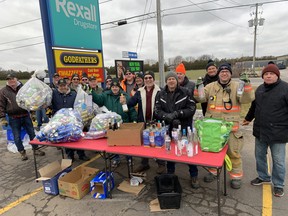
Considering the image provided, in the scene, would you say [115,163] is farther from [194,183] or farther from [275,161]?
[275,161]

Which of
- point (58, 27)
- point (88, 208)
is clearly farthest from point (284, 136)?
point (58, 27)

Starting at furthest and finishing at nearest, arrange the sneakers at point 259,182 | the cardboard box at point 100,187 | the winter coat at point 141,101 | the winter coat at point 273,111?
the winter coat at point 141,101 → the sneakers at point 259,182 → the cardboard box at point 100,187 → the winter coat at point 273,111

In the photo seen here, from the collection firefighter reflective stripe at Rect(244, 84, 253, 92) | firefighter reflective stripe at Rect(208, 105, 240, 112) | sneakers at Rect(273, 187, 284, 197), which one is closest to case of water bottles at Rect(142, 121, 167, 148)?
firefighter reflective stripe at Rect(208, 105, 240, 112)

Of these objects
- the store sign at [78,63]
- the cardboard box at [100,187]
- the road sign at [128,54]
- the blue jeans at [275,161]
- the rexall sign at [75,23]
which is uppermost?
the rexall sign at [75,23]

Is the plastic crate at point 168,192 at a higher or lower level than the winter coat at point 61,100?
lower

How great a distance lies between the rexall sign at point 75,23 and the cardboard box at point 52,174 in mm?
3008

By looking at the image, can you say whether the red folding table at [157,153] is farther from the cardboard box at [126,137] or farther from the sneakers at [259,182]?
the sneakers at [259,182]

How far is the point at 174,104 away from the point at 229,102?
0.75m

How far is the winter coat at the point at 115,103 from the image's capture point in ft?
12.1

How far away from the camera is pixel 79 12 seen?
18.1ft

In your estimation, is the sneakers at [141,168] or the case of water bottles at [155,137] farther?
the sneakers at [141,168]

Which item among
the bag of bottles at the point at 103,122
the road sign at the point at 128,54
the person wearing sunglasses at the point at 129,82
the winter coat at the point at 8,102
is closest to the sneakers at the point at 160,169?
the bag of bottles at the point at 103,122

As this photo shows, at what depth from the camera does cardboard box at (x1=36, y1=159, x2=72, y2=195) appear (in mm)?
3076

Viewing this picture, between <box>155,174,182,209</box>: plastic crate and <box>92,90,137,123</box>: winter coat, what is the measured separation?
1.24 metres
